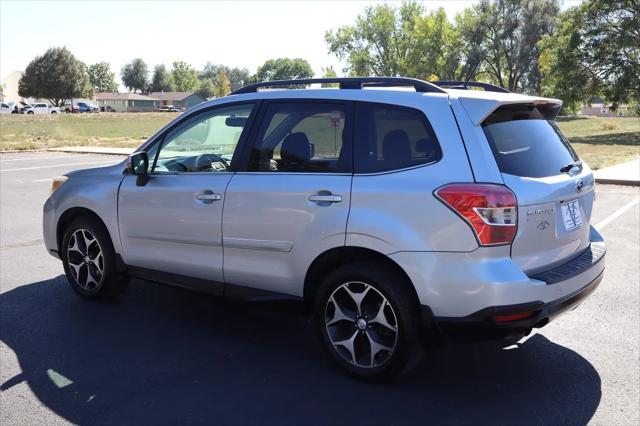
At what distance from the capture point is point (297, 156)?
427 centimetres

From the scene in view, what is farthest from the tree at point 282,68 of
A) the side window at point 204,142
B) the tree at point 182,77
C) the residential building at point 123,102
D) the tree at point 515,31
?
the side window at point 204,142

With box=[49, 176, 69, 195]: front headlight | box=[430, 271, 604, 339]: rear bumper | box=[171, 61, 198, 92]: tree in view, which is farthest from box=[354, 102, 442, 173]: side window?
box=[171, 61, 198, 92]: tree

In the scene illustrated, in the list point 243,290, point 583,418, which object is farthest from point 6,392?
point 583,418

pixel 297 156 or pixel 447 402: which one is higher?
pixel 297 156

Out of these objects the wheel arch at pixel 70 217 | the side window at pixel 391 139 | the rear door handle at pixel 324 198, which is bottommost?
the wheel arch at pixel 70 217

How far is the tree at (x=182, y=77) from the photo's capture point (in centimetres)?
16750

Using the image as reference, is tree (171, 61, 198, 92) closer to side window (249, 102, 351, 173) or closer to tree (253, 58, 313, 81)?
tree (253, 58, 313, 81)

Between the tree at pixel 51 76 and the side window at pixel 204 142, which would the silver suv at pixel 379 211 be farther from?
the tree at pixel 51 76

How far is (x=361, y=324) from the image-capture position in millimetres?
3936

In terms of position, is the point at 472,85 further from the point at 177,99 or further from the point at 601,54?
the point at 177,99

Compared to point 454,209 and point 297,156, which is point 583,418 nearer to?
point 454,209

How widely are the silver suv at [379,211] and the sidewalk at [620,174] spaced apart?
1101 cm

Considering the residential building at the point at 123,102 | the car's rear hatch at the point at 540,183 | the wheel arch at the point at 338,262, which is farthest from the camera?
the residential building at the point at 123,102

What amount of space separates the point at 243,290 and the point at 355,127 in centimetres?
138
